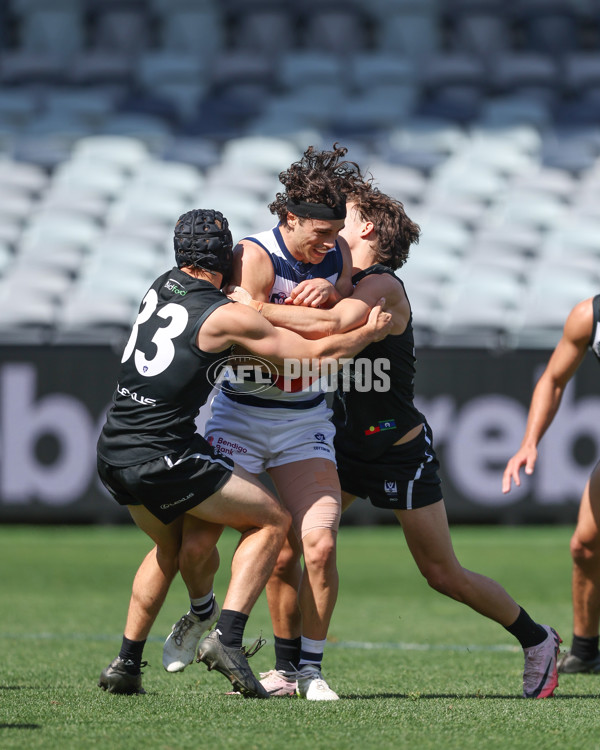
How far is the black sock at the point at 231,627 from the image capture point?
4.52m

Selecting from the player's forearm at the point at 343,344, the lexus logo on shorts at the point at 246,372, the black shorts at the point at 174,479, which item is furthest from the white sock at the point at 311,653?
the player's forearm at the point at 343,344

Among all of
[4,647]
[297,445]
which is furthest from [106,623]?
[297,445]

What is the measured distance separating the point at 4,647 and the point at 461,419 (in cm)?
632

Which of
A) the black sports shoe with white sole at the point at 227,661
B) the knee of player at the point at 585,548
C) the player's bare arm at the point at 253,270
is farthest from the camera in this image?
the knee of player at the point at 585,548

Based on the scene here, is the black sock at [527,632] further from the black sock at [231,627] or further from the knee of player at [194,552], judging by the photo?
the knee of player at [194,552]

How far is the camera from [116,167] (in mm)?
16625

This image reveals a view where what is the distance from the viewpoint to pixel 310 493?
4828 mm

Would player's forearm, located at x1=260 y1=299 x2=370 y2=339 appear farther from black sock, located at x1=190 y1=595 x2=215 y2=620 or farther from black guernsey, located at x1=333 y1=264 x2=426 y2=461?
black sock, located at x1=190 y1=595 x2=215 y2=620

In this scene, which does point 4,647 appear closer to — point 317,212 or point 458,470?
point 317,212

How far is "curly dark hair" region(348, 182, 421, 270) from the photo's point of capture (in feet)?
16.9

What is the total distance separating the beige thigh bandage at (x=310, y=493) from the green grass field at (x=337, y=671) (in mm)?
727

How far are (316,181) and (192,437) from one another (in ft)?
4.04

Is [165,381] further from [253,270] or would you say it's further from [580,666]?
[580,666]

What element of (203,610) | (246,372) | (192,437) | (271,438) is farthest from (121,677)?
(246,372)
